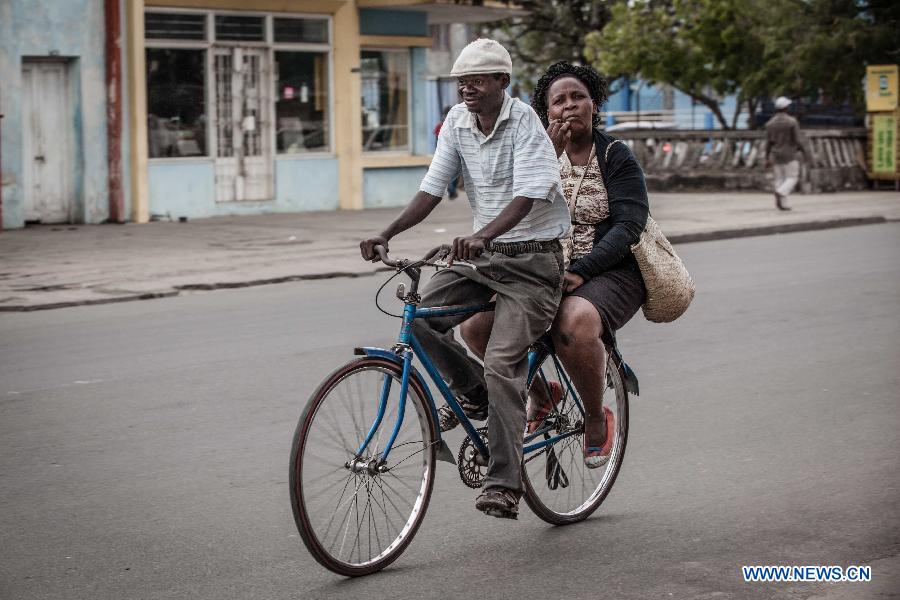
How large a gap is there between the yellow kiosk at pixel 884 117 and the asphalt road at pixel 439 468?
16614mm

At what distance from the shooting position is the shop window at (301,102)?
23.5 meters

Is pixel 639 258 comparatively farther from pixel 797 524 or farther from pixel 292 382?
pixel 292 382

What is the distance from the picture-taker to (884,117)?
2703 centimetres

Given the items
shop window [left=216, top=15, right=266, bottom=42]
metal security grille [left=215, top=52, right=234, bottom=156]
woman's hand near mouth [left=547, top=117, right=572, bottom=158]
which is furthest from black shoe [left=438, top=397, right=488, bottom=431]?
shop window [left=216, top=15, right=266, bottom=42]

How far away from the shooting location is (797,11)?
28.5 metres

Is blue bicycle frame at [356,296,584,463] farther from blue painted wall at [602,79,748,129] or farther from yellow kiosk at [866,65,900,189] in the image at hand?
blue painted wall at [602,79,748,129]

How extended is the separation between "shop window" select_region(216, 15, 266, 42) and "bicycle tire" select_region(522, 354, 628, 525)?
17.8 m

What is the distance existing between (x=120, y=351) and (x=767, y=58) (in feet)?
78.6

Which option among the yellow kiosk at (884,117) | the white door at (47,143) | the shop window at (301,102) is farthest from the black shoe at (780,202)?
the white door at (47,143)

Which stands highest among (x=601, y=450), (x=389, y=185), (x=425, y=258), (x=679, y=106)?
(x=679, y=106)

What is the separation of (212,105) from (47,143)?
2985 millimetres

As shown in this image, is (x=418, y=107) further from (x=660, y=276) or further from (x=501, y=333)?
(x=501, y=333)

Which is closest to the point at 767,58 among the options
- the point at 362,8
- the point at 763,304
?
the point at 362,8

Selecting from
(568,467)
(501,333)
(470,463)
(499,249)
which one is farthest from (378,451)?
(568,467)
